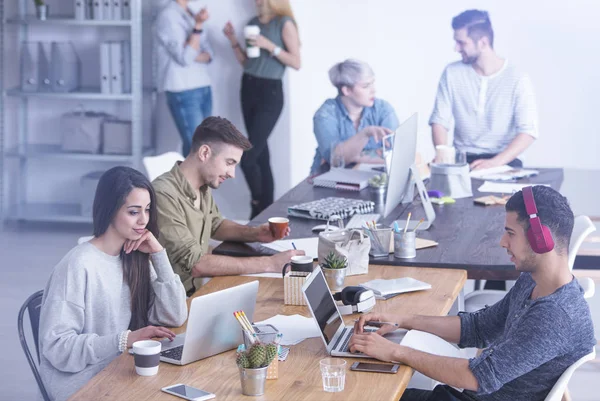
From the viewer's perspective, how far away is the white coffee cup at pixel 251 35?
6086mm

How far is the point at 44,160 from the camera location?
6957mm

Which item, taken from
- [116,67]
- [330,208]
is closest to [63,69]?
[116,67]

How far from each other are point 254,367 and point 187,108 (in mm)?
4518

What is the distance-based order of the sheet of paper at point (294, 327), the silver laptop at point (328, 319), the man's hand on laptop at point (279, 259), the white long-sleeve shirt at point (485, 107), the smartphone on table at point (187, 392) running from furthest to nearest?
the white long-sleeve shirt at point (485, 107)
the man's hand on laptop at point (279, 259)
the sheet of paper at point (294, 327)
the silver laptop at point (328, 319)
the smartphone on table at point (187, 392)

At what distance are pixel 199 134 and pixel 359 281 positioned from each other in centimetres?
89

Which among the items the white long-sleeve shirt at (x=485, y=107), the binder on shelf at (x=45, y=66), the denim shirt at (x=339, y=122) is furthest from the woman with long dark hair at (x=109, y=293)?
the binder on shelf at (x=45, y=66)

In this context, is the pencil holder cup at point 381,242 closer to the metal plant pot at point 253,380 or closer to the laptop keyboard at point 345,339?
the laptop keyboard at point 345,339

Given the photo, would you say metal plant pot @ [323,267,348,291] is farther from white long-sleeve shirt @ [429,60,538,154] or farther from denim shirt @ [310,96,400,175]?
white long-sleeve shirt @ [429,60,538,154]

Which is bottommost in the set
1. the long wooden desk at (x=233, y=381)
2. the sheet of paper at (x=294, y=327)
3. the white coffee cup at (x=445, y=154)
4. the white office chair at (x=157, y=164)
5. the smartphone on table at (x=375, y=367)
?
the long wooden desk at (x=233, y=381)

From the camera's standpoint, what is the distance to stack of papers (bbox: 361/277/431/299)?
2.78 metres

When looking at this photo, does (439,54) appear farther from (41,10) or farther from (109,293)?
(109,293)

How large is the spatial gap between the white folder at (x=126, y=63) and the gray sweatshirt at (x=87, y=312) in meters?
3.89

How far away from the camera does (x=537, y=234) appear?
7.25 ft

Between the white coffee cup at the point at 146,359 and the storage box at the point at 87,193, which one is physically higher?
the white coffee cup at the point at 146,359
